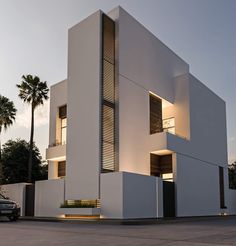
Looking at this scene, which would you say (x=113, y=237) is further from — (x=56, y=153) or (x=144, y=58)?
(x=56, y=153)

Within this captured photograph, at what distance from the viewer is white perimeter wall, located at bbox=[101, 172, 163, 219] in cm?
1741

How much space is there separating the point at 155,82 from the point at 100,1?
6014mm

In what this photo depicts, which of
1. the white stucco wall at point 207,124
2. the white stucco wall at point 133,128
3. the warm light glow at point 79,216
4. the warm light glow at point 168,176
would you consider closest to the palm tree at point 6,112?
the white stucco wall at point 133,128

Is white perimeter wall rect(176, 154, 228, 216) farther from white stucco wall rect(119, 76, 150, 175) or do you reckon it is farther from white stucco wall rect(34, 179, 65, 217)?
white stucco wall rect(34, 179, 65, 217)

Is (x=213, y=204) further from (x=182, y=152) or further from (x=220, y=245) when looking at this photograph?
(x=220, y=245)

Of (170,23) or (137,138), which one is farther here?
(170,23)

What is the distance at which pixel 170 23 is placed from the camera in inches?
921

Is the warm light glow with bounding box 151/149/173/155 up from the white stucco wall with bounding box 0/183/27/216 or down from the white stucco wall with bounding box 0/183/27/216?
up

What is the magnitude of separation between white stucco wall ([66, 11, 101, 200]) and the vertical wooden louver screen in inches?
13.5

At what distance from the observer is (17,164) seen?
37.5m

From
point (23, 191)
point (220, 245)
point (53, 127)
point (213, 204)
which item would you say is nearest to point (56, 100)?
point (53, 127)

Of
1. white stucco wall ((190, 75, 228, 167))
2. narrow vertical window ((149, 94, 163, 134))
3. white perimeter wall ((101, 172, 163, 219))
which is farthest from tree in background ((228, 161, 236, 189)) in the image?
white perimeter wall ((101, 172, 163, 219))

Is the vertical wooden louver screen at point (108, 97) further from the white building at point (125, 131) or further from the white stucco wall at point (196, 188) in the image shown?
the white stucco wall at point (196, 188)

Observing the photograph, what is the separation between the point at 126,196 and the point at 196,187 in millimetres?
8545
